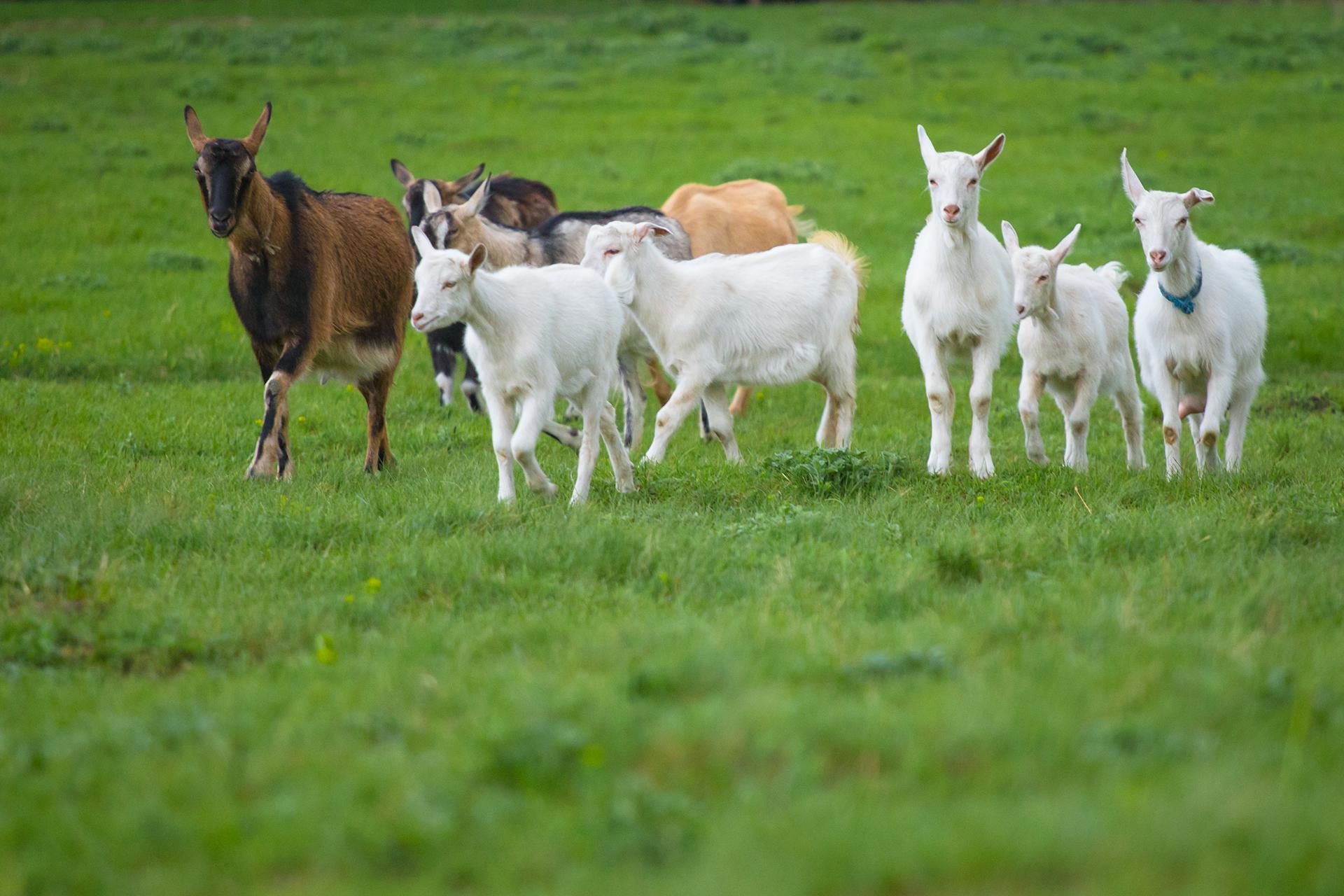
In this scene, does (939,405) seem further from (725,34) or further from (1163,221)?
(725,34)

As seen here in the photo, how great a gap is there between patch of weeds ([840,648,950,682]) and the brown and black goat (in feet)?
20.4

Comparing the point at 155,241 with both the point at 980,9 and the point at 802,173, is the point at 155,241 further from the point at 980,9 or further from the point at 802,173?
the point at 980,9

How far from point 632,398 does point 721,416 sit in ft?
6.10

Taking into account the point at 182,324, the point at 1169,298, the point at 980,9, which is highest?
the point at 980,9

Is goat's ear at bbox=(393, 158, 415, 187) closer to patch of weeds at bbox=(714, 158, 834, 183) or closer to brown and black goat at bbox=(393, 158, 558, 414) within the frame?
brown and black goat at bbox=(393, 158, 558, 414)

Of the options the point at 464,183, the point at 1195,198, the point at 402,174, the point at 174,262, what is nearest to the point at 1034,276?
the point at 1195,198

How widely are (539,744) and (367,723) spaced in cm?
66

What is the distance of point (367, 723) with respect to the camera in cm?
406

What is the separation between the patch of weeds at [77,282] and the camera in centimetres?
1409

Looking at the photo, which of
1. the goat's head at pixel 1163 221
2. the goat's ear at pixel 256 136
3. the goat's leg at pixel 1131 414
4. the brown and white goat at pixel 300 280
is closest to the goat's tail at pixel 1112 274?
the goat's leg at pixel 1131 414

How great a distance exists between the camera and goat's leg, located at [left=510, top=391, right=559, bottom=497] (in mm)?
7133

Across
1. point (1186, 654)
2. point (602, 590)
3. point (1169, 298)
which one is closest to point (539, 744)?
point (602, 590)

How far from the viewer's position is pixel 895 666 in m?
4.45

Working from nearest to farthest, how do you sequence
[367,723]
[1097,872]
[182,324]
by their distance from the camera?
[1097,872], [367,723], [182,324]
